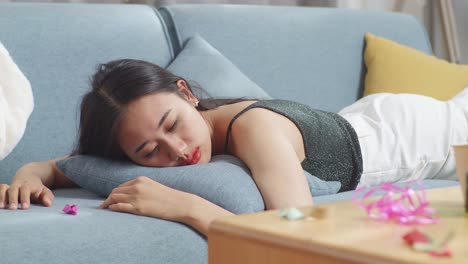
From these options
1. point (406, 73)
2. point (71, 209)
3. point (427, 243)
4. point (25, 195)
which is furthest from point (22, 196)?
point (406, 73)

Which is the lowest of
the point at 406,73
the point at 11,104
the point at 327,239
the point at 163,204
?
the point at 406,73

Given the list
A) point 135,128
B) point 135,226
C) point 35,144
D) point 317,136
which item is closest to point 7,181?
point 35,144

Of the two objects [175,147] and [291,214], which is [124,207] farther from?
[291,214]

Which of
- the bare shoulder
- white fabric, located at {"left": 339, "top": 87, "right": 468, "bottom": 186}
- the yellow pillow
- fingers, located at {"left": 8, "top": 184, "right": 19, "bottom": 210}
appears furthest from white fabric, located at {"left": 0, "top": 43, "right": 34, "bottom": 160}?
the yellow pillow

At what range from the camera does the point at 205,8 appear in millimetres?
2508

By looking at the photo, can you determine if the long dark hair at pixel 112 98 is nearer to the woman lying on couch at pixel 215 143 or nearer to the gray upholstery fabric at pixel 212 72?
the woman lying on couch at pixel 215 143

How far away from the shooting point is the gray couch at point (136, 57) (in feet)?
4.52

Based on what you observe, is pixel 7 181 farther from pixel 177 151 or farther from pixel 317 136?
pixel 317 136

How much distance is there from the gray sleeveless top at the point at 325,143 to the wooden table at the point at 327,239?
712mm

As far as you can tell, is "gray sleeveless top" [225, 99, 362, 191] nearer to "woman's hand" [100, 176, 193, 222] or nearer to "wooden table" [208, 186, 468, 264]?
"woman's hand" [100, 176, 193, 222]

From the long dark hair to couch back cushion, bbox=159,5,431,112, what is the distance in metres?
0.54

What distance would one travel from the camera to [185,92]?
190cm

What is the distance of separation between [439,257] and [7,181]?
4.35ft

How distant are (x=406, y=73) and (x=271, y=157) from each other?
4.15ft
